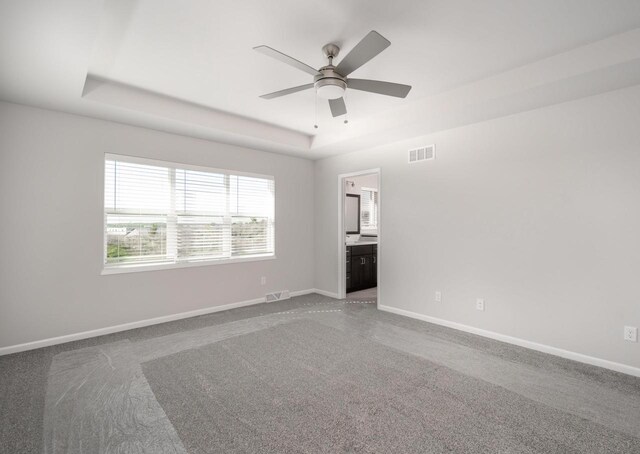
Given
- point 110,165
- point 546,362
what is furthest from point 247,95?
point 546,362

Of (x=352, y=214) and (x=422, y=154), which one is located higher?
(x=422, y=154)

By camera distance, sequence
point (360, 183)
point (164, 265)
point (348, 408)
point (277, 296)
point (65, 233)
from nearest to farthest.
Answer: point (348, 408) → point (65, 233) → point (164, 265) → point (277, 296) → point (360, 183)

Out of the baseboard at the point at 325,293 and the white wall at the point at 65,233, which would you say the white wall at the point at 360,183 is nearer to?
the baseboard at the point at 325,293

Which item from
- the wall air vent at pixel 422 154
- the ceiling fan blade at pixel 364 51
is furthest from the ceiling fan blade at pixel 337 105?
the wall air vent at pixel 422 154

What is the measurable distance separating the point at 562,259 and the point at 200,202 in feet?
14.1

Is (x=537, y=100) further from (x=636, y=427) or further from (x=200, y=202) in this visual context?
(x=200, y=202)

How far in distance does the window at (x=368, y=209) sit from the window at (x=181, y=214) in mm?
2395

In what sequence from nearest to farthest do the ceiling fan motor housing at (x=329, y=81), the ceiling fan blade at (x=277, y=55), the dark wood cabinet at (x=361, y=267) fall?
the ceiling fan blade at (x=277, y=55) < the ceiling fan motor housing at (x=329, y=81) < the dark wood cabinet at (x=361, y=267)

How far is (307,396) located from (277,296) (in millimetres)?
2917

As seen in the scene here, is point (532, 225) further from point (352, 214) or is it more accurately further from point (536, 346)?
point (352, 214)

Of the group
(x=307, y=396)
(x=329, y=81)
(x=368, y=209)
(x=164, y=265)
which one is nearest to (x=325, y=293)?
(x=368, y=209)

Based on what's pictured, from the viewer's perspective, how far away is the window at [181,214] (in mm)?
3709

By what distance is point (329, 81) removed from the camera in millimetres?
2344

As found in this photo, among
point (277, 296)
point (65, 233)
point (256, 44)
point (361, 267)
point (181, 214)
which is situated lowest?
point (277, 296)
